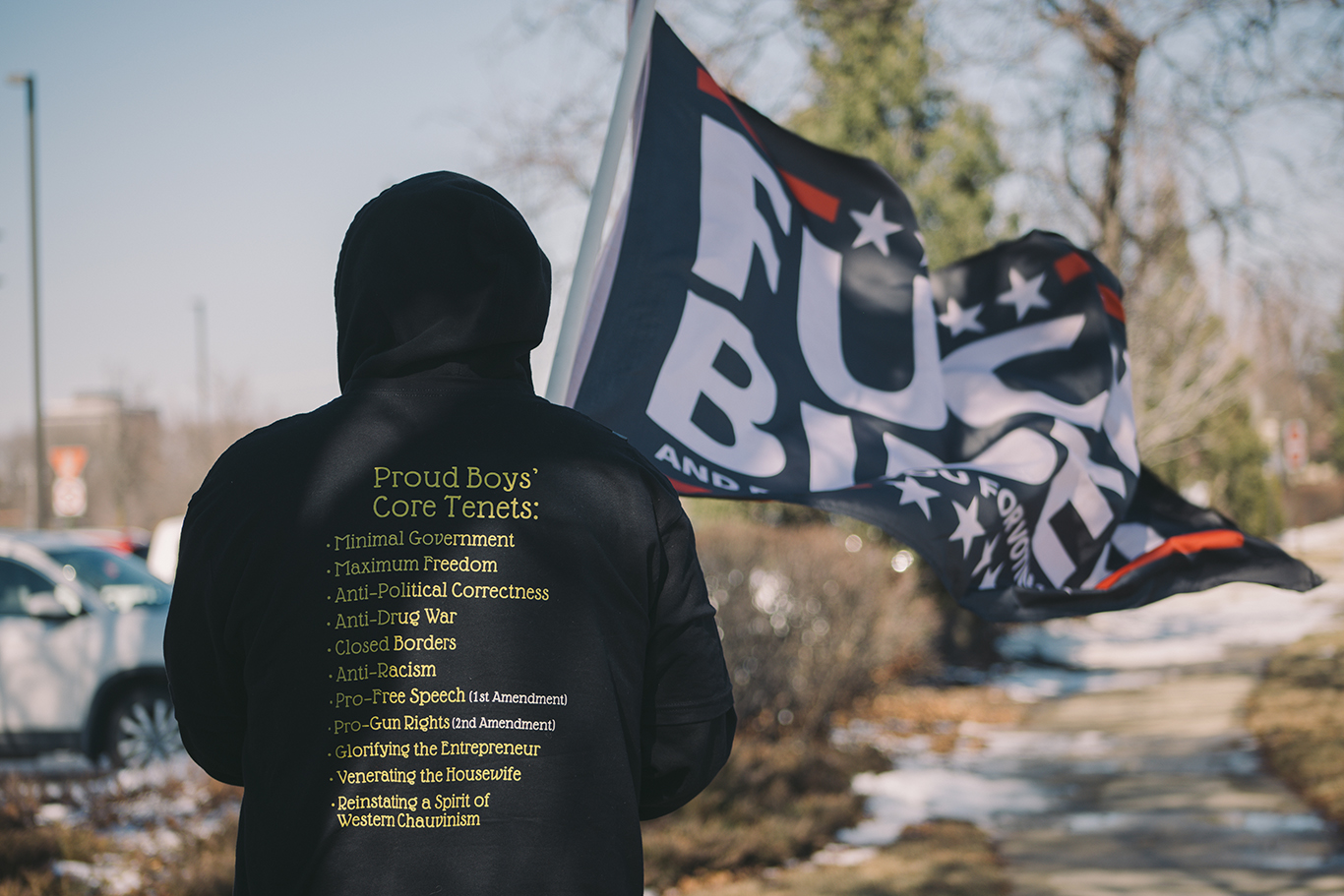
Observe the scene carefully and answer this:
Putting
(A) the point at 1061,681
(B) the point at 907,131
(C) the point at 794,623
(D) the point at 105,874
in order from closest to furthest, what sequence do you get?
(D) the point at 105,874
(C) the point at 794,623
(A) the point at 1061,681
(B) the point at 907,131

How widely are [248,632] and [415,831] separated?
0.38 meters

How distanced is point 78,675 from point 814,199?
6962 millimetres

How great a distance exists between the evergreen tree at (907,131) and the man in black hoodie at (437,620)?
12668 mm

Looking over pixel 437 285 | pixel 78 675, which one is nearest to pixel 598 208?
pixel 437 285

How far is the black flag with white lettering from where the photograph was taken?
10.7 feet

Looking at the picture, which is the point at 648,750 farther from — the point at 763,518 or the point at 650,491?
the point at 763,518

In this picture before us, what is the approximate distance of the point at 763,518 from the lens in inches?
533

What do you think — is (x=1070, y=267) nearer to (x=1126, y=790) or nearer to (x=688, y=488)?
(x=688, y=488)

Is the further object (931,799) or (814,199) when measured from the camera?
(931,799)

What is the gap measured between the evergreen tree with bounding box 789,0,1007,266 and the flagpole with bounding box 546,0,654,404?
11.0 m

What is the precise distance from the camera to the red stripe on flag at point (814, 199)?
3957mm

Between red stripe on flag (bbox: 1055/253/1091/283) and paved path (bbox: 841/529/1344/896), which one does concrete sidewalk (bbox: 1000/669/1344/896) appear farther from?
red stripe on flag (bbox: 1055/253/1091/283)

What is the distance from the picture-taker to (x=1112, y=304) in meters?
4.14

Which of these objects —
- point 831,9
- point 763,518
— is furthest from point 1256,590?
point 831,9
